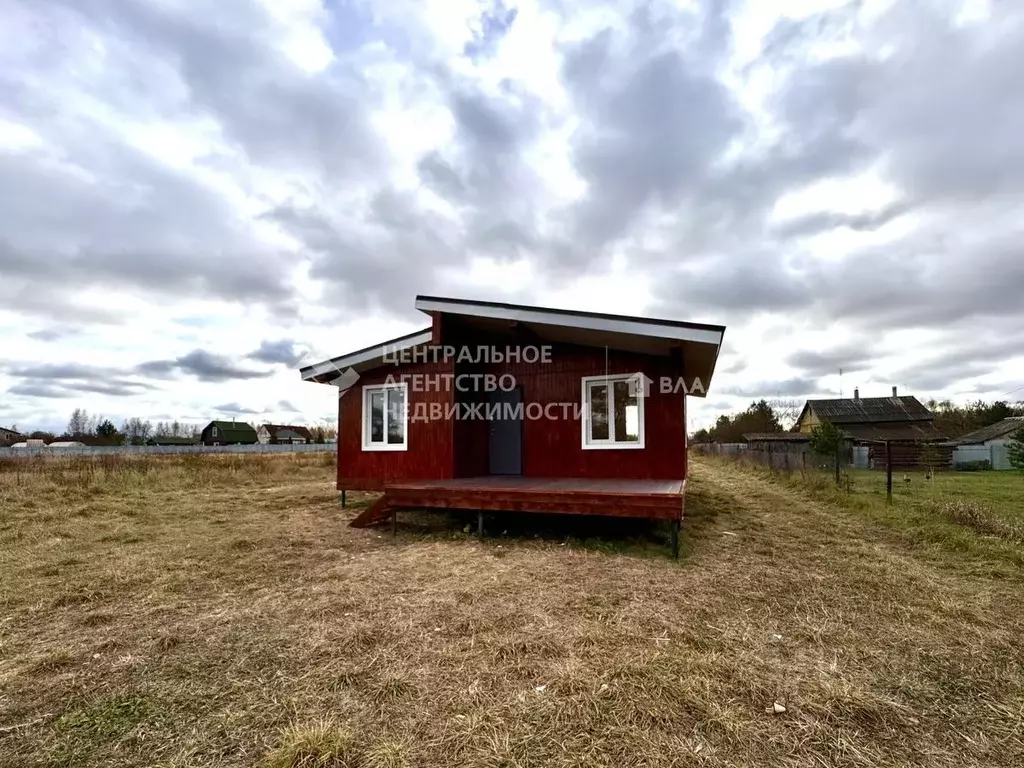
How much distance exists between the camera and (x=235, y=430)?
186 ft

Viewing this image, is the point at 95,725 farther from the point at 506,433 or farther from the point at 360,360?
the point at 506,433

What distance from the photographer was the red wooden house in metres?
7.43

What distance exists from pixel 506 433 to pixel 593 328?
3.05 meters

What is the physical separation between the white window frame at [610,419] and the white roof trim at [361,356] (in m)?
2.81

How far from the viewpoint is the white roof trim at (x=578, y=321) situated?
7047 millimetres

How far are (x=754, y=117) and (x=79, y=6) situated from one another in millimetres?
9819

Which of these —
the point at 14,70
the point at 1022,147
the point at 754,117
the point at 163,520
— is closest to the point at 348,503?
the point at 163,520

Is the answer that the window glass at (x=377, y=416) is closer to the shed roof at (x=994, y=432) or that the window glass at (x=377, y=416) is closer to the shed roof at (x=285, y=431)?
the shed roof at (x=994, y=432)

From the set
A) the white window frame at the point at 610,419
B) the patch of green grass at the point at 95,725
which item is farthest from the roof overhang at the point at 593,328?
the patch of green grass at the point at 95,725

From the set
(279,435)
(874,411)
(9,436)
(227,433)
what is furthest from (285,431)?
(874,411)

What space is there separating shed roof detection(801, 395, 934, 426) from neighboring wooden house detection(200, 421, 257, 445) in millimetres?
53529

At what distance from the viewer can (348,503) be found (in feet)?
35.3

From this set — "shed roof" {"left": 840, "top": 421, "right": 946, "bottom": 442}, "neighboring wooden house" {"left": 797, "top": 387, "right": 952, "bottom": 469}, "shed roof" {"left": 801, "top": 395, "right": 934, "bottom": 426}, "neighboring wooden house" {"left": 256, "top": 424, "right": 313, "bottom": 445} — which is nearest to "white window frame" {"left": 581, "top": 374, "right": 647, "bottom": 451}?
"neighboring wooden house" {"left": 797, "top": 387, "right": 952, "bottom": 469}

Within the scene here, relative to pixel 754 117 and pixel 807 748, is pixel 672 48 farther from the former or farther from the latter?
pixel 807 748
